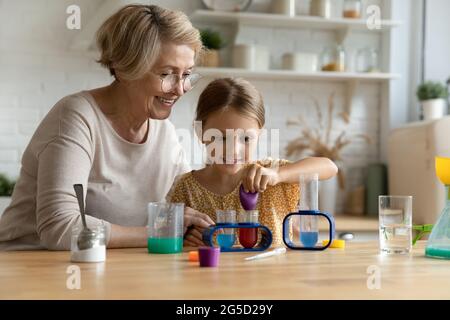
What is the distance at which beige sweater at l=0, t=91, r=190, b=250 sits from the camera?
5.43 feet

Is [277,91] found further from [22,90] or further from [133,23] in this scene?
[133,23]

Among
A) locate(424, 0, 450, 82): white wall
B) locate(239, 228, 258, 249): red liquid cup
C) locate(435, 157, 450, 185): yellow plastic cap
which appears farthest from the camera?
locate(424, 0, 450, 82): white wall

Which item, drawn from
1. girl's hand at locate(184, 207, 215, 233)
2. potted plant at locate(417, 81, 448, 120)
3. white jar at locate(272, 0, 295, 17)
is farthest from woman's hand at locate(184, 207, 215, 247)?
potted plant at locate(417, 81, 448, 120)

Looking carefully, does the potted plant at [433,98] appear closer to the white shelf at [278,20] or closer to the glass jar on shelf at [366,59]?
the glass jar on shelf at [366,59]

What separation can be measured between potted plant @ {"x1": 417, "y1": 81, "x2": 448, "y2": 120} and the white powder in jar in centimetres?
305

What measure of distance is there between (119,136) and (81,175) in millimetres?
270

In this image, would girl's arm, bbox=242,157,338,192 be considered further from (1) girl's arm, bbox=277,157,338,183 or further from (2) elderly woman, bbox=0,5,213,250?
(2) elderly woman, bbox=0,5,213,250

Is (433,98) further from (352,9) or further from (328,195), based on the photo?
(328,195)

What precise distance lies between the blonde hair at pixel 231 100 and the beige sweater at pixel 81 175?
22 cm

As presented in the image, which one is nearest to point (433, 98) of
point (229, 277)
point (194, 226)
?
point (194, 226)

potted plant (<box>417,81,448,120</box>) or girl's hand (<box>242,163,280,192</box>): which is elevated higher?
potted plant (<box>417,81,448,120</box>)

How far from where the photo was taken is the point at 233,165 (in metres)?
2.01

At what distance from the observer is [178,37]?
1.89 metres

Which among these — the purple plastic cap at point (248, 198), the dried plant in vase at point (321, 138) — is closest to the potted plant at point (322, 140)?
the dried plant in vase at point (321, 138)
